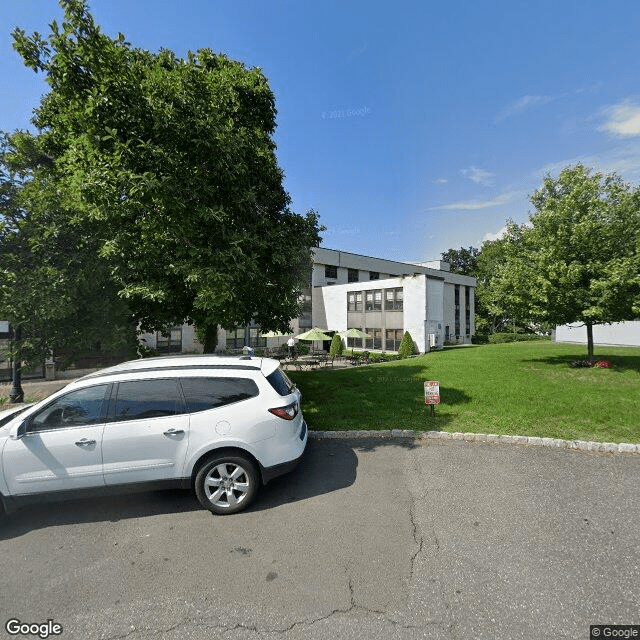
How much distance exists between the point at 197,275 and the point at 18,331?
5.36 meters

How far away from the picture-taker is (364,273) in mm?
42594

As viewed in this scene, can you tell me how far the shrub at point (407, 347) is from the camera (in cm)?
2819

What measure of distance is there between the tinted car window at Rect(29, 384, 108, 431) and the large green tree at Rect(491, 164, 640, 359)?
51.9 ft

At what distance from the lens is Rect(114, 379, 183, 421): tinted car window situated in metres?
4.49

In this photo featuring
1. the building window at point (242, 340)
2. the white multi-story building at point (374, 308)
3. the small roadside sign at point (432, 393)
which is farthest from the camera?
the building window at point (242, 340)

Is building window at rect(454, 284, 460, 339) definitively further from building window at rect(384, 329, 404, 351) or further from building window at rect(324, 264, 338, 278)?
building window at rect(324, 264, 338, 278)

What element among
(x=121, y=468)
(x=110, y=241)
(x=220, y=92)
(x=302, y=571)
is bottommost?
(x=302, y=571)

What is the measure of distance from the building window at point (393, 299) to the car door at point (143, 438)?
28.8 meters

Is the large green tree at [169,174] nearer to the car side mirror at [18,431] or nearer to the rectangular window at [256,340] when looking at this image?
the car side mirror at [18,431]

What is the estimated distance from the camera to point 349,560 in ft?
11.5

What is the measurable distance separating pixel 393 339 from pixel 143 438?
95.6ft

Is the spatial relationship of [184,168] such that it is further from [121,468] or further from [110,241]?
[121,468]

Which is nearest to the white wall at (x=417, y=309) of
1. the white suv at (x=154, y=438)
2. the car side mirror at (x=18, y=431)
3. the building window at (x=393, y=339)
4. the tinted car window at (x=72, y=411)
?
the building window at (x=393, y=339)

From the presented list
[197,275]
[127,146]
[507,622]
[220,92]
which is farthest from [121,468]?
[220,92]
